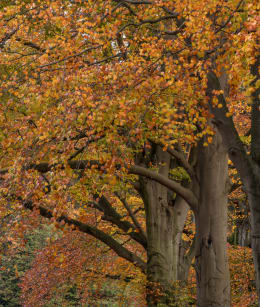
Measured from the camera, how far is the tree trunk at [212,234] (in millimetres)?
8695

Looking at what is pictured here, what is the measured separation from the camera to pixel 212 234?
8812 millimetres

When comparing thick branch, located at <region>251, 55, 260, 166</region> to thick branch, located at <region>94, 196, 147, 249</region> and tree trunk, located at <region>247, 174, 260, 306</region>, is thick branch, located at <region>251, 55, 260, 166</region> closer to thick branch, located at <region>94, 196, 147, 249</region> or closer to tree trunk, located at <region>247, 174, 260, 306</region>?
tree trunk, located at <region>247, 174, 260, 306</region>

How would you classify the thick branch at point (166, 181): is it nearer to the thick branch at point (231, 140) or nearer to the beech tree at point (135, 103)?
→ the beech tree at point (135, 103)

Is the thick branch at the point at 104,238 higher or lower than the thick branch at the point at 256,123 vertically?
lower

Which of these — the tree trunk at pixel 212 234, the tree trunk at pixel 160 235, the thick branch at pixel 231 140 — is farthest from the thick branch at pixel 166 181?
the tree trunk at pixel 160 235

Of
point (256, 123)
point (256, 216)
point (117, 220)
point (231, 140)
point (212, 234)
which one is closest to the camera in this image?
point (256, 216)

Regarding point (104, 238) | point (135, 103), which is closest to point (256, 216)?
point (135, 103)

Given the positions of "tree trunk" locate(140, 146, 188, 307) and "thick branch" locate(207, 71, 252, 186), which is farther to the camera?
"tree trunk" locate(140, 146, 188, 307)

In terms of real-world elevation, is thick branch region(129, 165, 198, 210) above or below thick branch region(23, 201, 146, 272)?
above

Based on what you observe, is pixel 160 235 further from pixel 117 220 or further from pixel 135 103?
pixel 135 103

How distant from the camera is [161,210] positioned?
12750 mm

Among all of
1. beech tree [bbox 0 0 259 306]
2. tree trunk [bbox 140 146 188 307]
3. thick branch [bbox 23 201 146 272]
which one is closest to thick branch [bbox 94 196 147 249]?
thick branch [bbox 23 201 146 272]

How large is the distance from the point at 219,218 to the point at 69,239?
10.8 m

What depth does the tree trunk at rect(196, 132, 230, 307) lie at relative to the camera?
28.5ft
